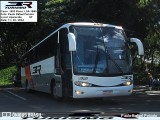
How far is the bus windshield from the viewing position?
14.0 meters

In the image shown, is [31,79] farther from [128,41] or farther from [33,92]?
[128,41]

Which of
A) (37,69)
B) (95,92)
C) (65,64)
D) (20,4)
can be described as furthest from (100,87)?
(37,69)

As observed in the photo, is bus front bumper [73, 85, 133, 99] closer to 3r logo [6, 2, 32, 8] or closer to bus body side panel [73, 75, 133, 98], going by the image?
bus body side panel [73, 75, 133, 98]

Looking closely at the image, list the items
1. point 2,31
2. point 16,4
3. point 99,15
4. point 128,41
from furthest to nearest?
1. point 2,31
2. point 99,15
3. point 128,41
4. point 16,4

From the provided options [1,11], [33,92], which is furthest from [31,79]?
[1,11]

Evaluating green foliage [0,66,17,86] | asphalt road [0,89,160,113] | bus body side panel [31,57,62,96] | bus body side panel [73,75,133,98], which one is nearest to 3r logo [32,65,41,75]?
bus body side panel [31,57,62,96]

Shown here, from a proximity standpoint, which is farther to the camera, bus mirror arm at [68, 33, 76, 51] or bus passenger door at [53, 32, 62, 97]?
bus passenger door at [53, 32, 62, 97]

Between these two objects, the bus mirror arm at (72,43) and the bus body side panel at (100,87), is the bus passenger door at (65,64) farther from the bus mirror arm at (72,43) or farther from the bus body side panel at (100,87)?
the bus mirror arm at (72,43)

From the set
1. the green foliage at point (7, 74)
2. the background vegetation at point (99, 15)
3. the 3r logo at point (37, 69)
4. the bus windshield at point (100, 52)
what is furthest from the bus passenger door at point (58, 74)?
the green foliage at point (7, 74)

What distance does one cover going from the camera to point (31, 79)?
73.2 feet

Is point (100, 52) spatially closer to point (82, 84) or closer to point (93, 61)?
point (93, 61)

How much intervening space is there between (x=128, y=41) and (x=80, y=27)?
6.40 ft

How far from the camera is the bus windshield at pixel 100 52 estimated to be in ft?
46.1

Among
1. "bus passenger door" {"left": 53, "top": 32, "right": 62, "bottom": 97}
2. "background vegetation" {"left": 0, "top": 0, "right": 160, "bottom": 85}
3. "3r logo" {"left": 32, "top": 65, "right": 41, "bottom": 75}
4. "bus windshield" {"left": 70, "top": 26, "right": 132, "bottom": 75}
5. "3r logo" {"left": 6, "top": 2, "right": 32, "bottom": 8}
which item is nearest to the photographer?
"3r logo" {"left": 6, "top": 2, "right": 32, "bottom": 8}
